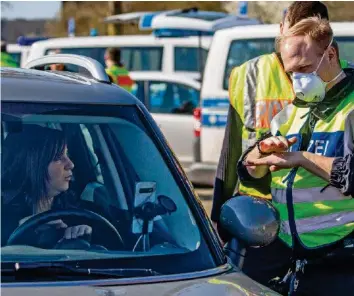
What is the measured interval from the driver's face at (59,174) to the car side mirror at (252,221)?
0.51 m

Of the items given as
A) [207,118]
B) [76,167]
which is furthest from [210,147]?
[76,167]

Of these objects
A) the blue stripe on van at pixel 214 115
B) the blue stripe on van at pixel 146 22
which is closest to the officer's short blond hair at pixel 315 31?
the blue stripe on van at pixel 214 115

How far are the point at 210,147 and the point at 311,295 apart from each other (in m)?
7.02

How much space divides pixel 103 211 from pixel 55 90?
0.40 m

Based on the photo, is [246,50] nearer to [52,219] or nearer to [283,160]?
[283,160]

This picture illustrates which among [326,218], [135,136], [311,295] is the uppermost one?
[135,136]

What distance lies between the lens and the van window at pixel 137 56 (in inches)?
635

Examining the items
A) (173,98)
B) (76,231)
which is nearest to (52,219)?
(76,231)

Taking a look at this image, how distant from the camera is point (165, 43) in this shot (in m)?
16.0

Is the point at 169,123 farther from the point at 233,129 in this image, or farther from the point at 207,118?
the point at 233,129

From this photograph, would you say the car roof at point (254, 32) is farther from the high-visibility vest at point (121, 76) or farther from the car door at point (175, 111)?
the high-visibility vest at point (121, 76)

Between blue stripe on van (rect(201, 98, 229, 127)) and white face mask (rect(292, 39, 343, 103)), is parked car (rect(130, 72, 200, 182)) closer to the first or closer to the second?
blue stripe on van (rect(201, 98, 229, 127))

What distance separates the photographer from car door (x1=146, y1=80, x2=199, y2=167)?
12.4 meters

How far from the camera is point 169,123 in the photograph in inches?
499
